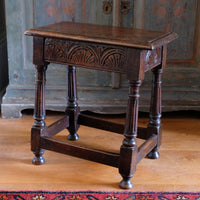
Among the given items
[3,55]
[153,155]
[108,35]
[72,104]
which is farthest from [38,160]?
[3,55]

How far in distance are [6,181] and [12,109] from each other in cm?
100

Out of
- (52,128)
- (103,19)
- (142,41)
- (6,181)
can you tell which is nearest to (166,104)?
(103,19)

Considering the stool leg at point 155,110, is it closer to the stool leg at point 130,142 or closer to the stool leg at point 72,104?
the stool leg at point 130,142

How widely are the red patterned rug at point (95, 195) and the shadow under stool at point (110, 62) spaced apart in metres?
0.09

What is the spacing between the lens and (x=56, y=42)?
7.02 feet

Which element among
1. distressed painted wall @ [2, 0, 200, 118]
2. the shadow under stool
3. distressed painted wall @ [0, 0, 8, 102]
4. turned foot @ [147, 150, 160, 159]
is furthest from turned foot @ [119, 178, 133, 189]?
distressed painted wall @ [0, 0, 8, 102]

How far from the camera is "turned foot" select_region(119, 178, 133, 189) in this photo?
2.13 metres

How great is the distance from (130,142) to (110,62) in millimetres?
441

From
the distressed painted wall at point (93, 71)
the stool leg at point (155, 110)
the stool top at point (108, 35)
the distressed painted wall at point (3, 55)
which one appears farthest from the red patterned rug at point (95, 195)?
the distressed painted wall at point (3, 55)

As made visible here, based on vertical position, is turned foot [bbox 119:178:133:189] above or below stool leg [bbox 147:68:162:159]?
below

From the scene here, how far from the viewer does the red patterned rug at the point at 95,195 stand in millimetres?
2021

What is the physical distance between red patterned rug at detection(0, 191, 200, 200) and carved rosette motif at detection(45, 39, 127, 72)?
664 mm

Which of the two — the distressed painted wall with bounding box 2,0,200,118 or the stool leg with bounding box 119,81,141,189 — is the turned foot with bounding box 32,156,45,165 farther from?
the distressed painted wall with bounding box 2,0,200,118

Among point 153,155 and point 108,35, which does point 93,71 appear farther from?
point 108,35
